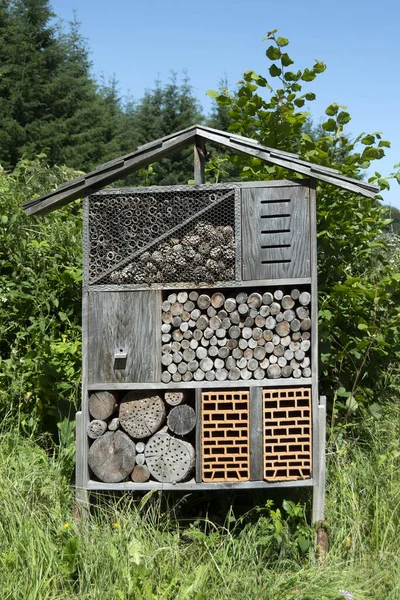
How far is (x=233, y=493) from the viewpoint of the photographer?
16.5 feet

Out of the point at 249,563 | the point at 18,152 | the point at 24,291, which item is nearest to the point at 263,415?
the point at 249,563

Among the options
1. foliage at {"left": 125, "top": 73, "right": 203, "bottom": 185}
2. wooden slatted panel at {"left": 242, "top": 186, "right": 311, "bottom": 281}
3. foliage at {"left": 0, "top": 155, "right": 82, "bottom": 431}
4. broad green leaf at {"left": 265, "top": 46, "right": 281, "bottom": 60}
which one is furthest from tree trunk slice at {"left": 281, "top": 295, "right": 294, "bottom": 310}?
foliage at {"left": 125, "top": 73, "right": 203, "bottom": 185}

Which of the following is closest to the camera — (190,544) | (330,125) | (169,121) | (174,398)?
(190,544)

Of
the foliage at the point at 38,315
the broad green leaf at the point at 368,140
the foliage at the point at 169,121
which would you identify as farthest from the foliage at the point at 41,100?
the broad green leaf at the point at 368,140

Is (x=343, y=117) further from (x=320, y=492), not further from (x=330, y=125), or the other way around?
(x=320, y=492)

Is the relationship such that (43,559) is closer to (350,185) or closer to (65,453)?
(65,453)

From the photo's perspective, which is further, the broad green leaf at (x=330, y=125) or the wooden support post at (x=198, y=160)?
the broad green leaf at (x=330, y=125)

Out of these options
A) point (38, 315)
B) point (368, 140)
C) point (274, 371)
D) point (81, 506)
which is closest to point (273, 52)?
point (368, 140)

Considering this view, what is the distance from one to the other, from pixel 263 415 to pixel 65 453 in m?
1.52

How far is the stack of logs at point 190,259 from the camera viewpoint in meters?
4.30

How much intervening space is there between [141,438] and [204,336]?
75cm

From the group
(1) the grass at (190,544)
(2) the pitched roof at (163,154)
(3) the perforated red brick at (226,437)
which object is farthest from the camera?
(3) the perforated red brick at (226,437)

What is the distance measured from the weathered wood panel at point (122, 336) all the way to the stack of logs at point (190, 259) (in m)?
0.13

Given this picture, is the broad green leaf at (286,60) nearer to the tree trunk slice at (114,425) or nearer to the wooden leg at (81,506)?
the tree trunk slice at (114,425)
